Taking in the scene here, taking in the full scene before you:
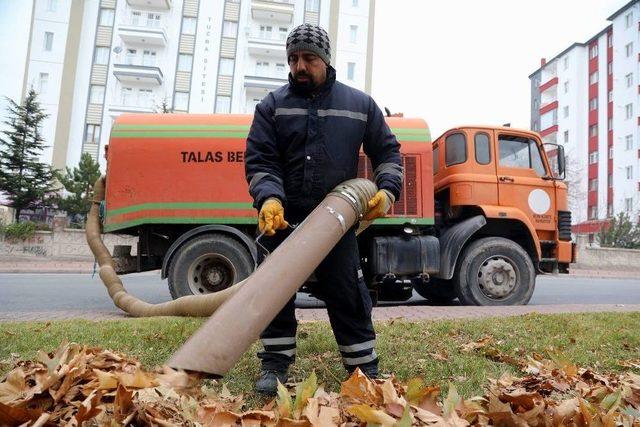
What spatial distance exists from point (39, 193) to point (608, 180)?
43.0 m

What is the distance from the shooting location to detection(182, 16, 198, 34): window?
3522 centimetres

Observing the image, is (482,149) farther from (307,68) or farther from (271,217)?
(271,217)

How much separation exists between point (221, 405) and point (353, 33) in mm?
37882

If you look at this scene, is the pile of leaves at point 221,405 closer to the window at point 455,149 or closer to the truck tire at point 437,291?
the window at point 455,149

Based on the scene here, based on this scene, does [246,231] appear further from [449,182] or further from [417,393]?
[417,393]

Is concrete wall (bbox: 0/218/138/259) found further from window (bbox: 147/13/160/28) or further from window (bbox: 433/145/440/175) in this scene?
window (bbox: 147/13/160/28)

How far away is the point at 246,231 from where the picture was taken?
6633 millimetres

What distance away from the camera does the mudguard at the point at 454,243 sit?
21.2 feet

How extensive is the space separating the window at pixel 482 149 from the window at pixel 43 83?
34.5 metres

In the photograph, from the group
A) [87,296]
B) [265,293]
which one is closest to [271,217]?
[265,293]

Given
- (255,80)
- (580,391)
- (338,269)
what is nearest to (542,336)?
(580,391)

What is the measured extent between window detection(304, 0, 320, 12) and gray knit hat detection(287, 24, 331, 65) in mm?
36889

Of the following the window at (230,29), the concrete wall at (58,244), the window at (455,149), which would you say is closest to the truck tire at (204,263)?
the window at (455,149)

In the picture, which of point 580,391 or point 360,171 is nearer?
A: point 580,391
